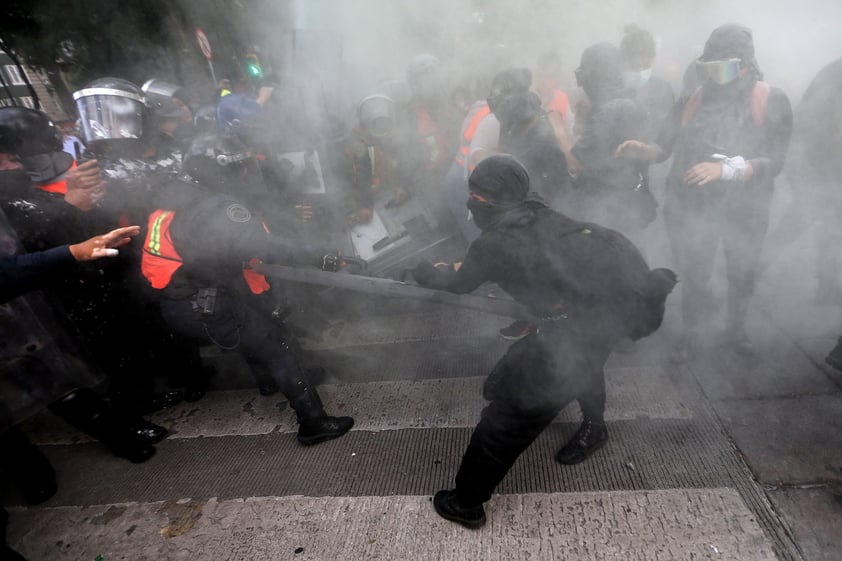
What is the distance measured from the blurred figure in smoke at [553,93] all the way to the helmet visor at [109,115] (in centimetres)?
257

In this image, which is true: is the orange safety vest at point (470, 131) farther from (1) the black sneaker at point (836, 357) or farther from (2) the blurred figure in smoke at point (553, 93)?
(1) the black sneaker at point (836, 357)

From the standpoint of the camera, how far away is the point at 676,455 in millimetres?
2254

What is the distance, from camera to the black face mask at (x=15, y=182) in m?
2.18

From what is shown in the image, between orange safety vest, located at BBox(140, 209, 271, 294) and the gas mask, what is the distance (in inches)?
118

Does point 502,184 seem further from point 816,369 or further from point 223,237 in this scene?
point 816,369

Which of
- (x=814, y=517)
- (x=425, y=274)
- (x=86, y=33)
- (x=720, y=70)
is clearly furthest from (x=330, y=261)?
(x=86, y=33)

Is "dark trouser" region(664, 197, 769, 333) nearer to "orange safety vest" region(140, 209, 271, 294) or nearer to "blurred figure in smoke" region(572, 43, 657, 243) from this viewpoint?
"blurred figure in smoke" region(572, 43, 657, 243)

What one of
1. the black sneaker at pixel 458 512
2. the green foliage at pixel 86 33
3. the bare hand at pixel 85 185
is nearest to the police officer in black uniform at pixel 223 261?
the bare hand at pixel 85 185

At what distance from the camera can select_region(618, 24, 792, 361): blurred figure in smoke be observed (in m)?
2.39

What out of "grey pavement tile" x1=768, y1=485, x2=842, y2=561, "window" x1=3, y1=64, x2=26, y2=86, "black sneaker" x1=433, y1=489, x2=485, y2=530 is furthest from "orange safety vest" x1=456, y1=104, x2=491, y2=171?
"window" x1=3, y1=64, x2=26, y2=86

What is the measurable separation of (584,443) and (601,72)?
7.27ft

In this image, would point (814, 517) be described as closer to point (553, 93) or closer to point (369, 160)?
point (553, 93)

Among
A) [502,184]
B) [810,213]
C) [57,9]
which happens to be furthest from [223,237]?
[810,213]

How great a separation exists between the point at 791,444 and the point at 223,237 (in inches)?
114
